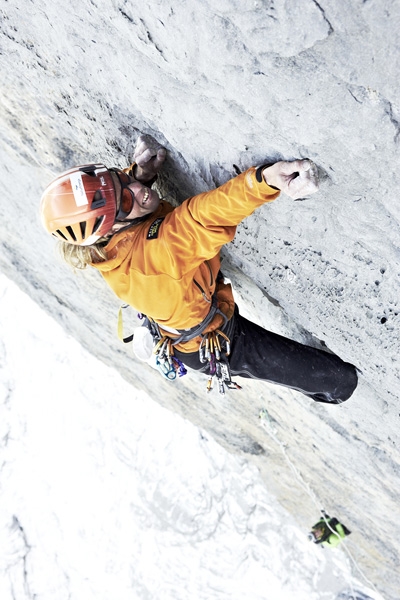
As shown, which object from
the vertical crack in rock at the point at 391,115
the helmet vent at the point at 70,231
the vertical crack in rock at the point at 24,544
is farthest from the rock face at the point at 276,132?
the vertical crack in rock at the point at 24,544

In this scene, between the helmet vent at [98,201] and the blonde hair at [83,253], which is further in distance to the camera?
the blonde hair at [83,253]

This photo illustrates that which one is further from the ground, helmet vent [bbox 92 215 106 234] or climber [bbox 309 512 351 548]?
helmet vent [bbox 92 215 106 234]

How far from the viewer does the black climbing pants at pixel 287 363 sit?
3.09 metres

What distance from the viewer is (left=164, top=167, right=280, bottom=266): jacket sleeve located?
206cm

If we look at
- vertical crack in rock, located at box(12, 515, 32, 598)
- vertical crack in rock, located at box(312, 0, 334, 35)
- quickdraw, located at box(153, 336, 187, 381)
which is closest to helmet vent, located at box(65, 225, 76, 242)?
quickdraw, located at box(153, 336, 187, 381)

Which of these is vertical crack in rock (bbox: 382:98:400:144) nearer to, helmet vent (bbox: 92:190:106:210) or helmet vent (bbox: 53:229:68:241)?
helmet vent (bbox: 92:190:106:210)

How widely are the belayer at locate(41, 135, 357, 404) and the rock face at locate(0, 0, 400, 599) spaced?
13 centimetres

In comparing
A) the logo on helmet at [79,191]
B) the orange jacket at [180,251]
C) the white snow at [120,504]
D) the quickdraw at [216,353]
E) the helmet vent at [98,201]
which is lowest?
the white snow at [120,504]

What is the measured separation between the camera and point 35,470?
8180 millimetres

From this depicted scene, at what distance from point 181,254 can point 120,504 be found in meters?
6.53

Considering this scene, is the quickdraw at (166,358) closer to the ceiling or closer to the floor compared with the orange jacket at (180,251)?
closer to the floor

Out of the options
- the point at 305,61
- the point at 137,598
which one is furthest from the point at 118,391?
the point at 305,61

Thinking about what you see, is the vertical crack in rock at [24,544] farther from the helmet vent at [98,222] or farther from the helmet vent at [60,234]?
the helmet vent at [98,222]

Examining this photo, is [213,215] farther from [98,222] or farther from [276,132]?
[98,222]
